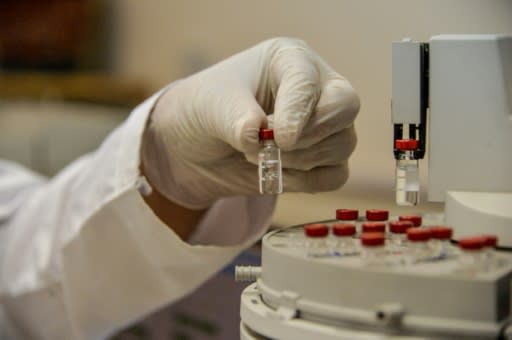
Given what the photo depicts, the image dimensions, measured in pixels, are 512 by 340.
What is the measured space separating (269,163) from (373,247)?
0.70 feet

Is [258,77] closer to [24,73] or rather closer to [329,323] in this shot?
[329,323]

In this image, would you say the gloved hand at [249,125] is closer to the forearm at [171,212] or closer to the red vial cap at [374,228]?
the forearm at [171,212]

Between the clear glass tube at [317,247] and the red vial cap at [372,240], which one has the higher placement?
the red vial cap at [372,240]

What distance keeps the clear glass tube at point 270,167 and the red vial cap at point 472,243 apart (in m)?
0.25

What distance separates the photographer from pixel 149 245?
3.26ft

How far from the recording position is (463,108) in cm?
67

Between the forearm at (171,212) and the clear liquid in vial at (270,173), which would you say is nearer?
the clear liquid in vial at (270,173)

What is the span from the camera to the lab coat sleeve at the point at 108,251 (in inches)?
38.8

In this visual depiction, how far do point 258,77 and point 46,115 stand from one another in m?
1.96

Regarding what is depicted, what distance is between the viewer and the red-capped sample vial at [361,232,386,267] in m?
0.53

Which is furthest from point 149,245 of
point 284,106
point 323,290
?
point 323,290

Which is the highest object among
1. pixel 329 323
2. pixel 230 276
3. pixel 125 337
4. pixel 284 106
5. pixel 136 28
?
pixel 136 28

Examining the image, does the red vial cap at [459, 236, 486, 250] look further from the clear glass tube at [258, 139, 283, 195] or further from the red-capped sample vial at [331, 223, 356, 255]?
the clear glass tube at [258, 139, 283, 195]

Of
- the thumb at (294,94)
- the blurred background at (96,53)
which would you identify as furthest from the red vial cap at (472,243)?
the blurred background at (96,53)
